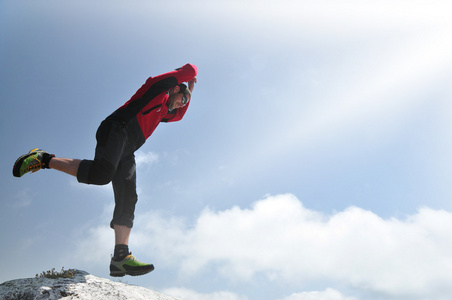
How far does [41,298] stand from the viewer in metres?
4.78

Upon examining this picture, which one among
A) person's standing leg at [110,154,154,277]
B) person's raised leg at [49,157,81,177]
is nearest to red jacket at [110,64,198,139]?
person's standing leg at [110,154,154,277]

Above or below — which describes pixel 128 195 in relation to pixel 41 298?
above

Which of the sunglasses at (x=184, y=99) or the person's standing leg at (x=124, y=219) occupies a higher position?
the sunglasses at (x=184, y=99)

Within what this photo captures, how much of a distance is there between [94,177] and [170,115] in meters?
1.99

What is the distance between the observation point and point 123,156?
542 cm

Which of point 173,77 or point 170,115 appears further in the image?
point 170,115

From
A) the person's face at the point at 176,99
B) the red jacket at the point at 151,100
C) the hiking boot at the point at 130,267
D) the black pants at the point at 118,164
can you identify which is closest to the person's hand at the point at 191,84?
the person's face at the point at 176,99

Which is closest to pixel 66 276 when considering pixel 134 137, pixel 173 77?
pixel 134 137

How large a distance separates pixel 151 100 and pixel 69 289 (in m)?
3.12

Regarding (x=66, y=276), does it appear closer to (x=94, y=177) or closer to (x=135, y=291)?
(x=135, y=291)

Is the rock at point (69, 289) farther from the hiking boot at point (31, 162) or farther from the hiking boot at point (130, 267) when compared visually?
the hiking boot at point (31, 162)

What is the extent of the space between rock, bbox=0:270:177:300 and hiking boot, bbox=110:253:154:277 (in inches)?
13.3

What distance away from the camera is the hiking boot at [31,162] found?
4.89 m

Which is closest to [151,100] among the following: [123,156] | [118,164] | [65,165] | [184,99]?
[184,99]
